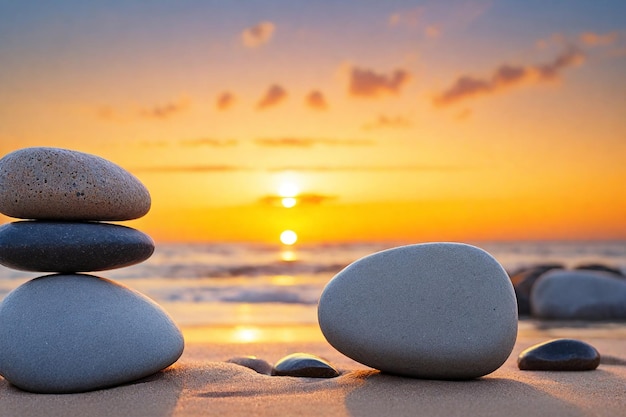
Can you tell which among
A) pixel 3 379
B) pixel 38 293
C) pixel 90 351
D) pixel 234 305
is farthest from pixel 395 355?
pixel 234 305

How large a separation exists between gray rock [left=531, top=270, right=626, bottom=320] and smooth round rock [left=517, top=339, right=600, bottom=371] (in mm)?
5469

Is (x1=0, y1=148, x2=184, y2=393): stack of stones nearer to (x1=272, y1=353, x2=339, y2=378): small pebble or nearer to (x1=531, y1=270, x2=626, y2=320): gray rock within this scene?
(x1=272, y1=353, x2=339, y2=378): small pebble

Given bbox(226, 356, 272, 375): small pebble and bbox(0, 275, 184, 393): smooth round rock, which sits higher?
bbox(0, 275, 184, 393): smooth round rock

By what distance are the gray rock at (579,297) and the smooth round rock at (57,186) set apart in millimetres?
8098

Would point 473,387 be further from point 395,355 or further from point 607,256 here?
point 607,256

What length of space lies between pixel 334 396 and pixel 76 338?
1.65 m

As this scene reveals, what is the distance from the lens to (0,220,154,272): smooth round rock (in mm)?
4301

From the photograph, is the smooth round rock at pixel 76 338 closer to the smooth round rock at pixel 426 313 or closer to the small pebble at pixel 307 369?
the small pebble at pixel 307 369

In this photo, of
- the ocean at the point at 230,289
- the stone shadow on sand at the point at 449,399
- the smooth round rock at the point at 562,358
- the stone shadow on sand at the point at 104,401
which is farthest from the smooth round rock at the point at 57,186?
the ocean at the point at 230,289

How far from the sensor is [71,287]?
4.45m

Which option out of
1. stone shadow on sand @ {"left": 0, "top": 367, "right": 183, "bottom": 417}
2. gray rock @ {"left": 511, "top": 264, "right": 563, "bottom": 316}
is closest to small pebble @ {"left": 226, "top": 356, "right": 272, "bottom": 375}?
stone shadow on sand @ {"left": 0, "top": 367, "right": 183, "bottom": 417}

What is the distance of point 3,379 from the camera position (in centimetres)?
455

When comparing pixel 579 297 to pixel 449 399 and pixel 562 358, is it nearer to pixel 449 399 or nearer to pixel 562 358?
pixel 562 358

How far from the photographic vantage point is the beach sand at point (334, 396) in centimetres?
360
